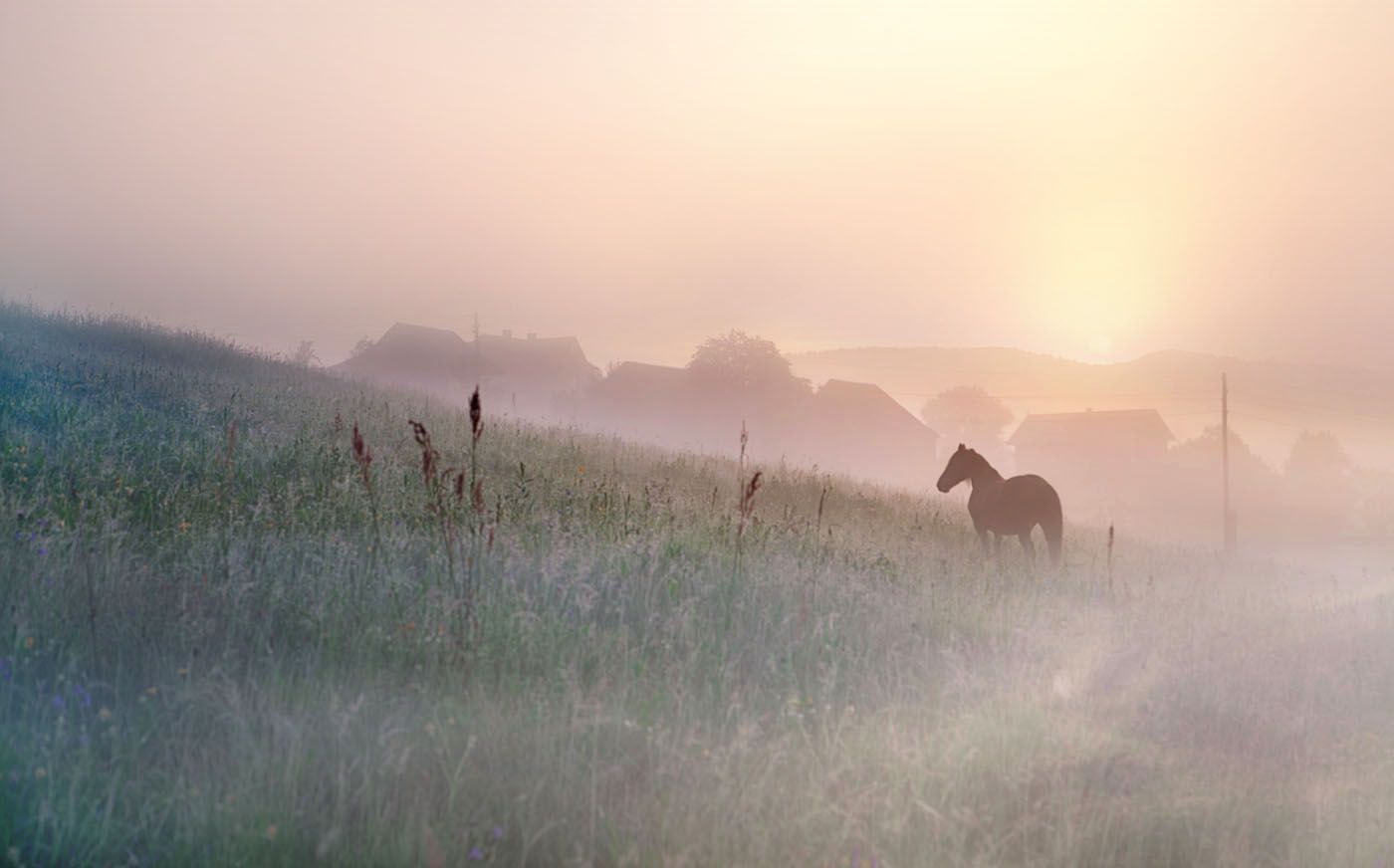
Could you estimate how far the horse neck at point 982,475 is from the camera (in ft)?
48.2

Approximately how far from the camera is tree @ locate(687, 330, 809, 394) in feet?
228

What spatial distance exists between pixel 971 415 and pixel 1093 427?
1255 inches

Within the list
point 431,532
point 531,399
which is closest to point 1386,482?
point 531,399

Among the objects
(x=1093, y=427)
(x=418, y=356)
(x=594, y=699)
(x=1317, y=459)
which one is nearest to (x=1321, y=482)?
(x=1317, y=459)

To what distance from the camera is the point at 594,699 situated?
15.0 feet

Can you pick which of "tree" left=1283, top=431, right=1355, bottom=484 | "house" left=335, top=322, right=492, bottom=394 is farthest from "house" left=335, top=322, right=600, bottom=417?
"tree" left=1283, top=431, right=1355, bottom=484

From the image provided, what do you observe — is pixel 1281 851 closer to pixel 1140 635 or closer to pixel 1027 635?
pixel 1027 635

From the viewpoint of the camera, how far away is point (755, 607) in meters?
6.50

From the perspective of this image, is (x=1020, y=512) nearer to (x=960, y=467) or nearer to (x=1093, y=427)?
(x=960, y=467)

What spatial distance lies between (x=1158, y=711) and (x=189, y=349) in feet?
75.7

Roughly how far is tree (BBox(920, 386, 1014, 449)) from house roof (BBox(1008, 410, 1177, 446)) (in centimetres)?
2454

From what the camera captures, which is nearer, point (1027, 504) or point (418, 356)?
point (1027, 504)

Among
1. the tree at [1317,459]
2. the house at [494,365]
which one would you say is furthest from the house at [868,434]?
the tree at [1317,459]

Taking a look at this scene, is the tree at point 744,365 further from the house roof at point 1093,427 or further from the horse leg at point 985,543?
the horse leg at point 985,543
